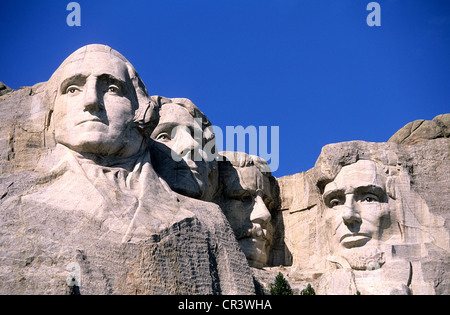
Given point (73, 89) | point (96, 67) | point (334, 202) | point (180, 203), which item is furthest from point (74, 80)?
point (334, 202)

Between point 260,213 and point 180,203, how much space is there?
9.61ft

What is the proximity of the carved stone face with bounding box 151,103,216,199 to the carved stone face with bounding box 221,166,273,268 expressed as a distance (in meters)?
1.09

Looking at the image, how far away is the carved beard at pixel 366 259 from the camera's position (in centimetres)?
1817

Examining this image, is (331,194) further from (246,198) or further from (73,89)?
(73,89)

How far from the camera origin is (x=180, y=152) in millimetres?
18516

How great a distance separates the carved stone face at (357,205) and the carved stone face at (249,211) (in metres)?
1.28

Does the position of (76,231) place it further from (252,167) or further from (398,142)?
(398,142)

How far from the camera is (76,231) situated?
1573 centimetres

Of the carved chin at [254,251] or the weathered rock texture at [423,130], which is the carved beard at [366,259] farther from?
the weathered rock texture at [423,130]

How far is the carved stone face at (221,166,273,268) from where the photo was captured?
19.5m

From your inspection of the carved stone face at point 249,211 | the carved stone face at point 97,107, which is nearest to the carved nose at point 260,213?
the carved stone face at point 249,211

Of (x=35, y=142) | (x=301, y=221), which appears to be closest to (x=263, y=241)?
(x=301, y=221)

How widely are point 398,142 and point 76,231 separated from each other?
272 inches

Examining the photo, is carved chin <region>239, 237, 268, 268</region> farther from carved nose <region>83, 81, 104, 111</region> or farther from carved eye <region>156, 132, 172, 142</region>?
carved nose <region>83, 81, 104, 111</region>
